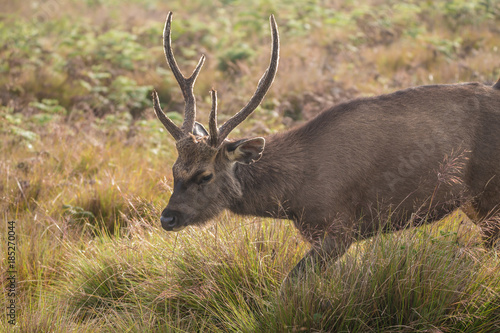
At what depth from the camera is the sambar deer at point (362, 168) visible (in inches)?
178

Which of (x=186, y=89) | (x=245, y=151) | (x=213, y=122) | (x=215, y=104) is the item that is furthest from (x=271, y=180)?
(x=186, y=89)

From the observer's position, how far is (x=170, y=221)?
4.47 metres

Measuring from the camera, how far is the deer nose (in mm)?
4449

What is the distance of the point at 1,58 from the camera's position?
11.5 meters

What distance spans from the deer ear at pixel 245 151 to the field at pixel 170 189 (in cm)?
59

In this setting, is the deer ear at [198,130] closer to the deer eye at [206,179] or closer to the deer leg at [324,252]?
the deer eye at [206,179]

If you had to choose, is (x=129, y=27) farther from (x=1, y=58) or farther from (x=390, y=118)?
(x=390, y=118)

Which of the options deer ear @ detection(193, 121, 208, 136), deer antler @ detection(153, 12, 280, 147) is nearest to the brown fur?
deer antler @ detection(153, 12, 280, 147)

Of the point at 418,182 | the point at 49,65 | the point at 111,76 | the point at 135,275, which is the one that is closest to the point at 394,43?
the point at 111,76

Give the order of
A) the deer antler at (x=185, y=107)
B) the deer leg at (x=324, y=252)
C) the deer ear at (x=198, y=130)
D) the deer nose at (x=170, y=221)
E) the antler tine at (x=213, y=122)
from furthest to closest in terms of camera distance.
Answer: the deer ear at (x=198, y=130) < the deer antler at (x=185, y=107) < the deer nose at (x=170, y=221) < the antler tine at (x=213, y=122) < the deer leg at (x=324, y=252)

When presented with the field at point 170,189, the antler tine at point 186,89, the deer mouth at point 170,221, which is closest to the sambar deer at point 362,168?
the deer mouth at point 170,221

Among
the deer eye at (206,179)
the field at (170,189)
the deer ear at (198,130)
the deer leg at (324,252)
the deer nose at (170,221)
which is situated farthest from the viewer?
the deer ear at (198,130)

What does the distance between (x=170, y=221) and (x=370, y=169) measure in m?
1.74

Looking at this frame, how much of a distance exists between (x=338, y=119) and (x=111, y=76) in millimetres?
7799
